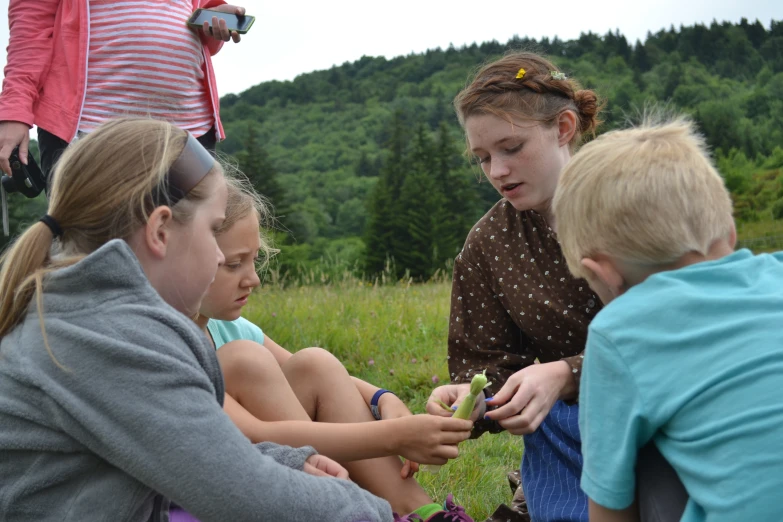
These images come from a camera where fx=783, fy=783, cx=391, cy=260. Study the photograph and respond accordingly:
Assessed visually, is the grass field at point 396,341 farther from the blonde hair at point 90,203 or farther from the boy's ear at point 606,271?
the blonde hair at point 90,203

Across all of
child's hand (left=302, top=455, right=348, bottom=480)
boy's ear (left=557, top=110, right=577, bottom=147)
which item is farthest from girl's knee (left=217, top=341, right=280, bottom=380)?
boy's ear (left=557, top=110, right=577, bottom=147)

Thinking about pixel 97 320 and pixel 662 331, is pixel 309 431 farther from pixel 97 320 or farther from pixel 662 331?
pixel 662 331

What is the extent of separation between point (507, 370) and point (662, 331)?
3.63 ft

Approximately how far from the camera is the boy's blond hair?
1.43 m

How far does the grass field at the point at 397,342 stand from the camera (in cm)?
293

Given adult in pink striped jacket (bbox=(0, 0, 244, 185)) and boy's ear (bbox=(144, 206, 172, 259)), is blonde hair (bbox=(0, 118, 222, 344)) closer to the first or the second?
boy's ear (bbox=(144, 206, 172, 259))

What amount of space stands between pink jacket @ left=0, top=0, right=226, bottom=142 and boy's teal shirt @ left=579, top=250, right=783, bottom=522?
2136mm

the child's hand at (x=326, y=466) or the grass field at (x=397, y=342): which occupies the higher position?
the child's hand at (x=326, y=466)

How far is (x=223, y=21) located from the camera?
294 centimetres

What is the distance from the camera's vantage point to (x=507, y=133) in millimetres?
2365

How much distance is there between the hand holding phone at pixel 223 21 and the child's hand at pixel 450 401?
1604 millimetres

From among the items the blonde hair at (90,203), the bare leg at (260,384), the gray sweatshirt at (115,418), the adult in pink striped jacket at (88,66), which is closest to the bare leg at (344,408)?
the bare leg at (260,384)

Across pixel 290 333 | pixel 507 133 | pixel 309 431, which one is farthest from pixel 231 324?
pixel 290 333

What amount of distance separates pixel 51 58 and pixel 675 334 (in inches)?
95.5
